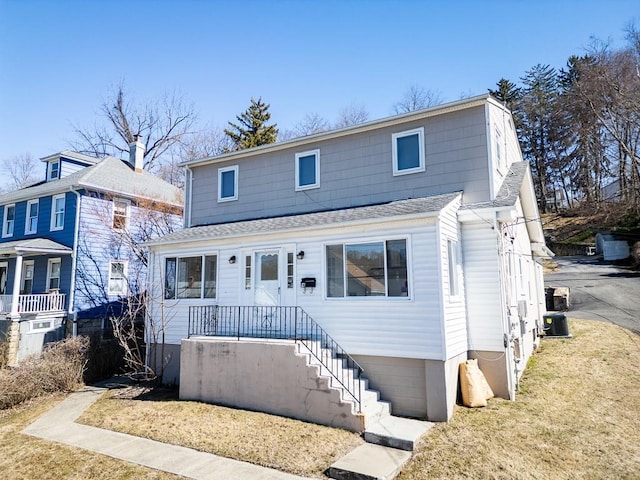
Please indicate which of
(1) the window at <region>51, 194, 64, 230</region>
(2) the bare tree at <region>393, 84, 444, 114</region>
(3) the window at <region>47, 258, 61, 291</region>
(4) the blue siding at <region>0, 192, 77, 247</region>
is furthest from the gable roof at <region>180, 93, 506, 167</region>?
(2) the bare tree at <region>393, 84, 444, 114</region>

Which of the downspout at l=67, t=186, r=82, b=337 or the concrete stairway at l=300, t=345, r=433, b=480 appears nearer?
the concrete stairway at l=300, t=345, r=433, b=480

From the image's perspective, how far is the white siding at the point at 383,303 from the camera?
7961 millimetres

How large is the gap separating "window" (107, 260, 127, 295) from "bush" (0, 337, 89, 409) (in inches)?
239

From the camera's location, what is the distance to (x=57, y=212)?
711 inches

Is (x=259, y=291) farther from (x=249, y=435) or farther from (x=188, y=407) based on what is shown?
(x=249, y=435)

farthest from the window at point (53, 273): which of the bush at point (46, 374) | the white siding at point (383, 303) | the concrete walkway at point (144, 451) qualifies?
the white siding at point (383, 303)

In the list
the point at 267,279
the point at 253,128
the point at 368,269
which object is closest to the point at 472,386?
the point at 368,269

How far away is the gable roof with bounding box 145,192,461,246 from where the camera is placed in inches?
333

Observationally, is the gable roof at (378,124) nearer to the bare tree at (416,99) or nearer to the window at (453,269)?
the window at (453,269)

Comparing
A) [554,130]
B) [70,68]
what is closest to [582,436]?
[70,68]

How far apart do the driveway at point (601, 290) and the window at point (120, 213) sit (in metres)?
20.9

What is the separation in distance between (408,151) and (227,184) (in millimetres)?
6709

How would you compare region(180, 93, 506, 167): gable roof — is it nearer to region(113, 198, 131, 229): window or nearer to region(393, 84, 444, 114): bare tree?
region(113, 198, 131, 229): window

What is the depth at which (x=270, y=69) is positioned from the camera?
1320cm
